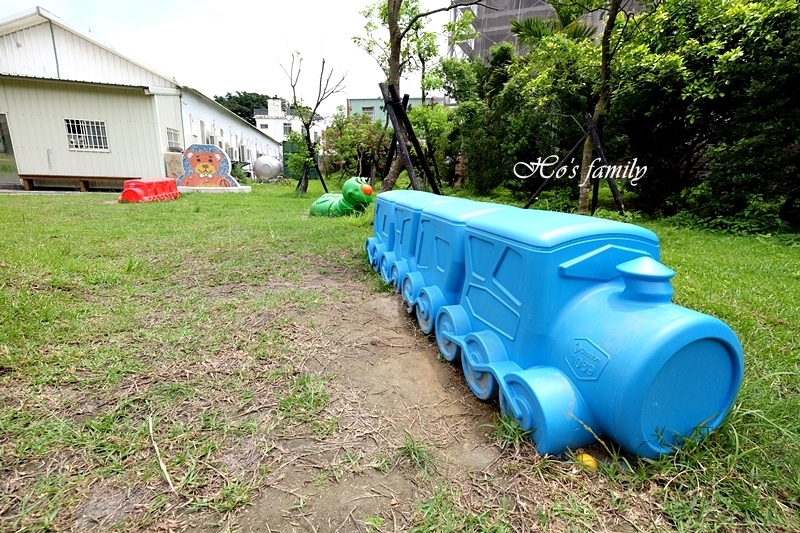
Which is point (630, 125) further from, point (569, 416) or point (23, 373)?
point (23, 373)

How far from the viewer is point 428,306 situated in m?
2.47

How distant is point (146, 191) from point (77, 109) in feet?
17.6

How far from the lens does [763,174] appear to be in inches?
222

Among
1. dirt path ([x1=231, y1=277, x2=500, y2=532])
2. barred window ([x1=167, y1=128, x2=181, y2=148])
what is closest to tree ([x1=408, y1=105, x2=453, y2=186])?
barred window ([x1=167, y1=128, x2=181, y2=148])

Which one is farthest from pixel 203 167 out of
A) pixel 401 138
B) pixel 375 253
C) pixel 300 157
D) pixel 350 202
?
pixel 375 253

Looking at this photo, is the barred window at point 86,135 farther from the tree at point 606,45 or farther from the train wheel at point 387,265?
the tree at point 606,45

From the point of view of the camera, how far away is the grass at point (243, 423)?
123 centimetres

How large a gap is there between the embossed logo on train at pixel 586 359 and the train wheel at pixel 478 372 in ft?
1.24

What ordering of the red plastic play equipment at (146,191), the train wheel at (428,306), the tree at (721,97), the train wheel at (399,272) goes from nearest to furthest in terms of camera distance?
the train wheel at (428,306), the train wheel at (399,272), the tree at (721,97), the red plastic play equipment at (146,191)

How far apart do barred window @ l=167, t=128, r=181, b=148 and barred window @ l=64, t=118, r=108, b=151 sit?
178cm

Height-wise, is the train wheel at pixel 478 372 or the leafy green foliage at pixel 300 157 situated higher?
the leafy green foliage at pixel 300 157

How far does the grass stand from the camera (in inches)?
48.4

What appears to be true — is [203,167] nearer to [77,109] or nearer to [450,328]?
[77,109]

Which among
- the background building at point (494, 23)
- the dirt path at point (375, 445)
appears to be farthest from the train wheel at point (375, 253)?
the background building at point (494, 23)
